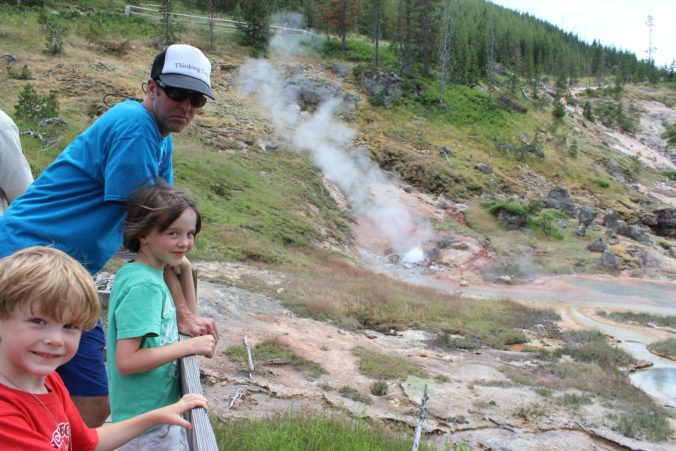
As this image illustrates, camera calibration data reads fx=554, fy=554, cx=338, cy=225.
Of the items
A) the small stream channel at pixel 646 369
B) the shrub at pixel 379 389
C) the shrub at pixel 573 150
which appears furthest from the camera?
the shrub at pixel 573 150

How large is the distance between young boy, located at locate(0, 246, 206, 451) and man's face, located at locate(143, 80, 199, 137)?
114 cm

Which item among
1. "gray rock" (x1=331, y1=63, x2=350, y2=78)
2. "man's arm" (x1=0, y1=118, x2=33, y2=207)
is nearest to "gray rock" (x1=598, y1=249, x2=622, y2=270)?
"gray rock" (x1=331, y1=63, x2=350, y2=78)

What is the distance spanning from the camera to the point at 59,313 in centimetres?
177

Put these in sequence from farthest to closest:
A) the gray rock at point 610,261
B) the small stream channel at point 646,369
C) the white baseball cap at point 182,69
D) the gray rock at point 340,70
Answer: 1. the gray rock at point 340,70
2. the gray rock at point 610,261
3. the small stream channel at point 646,369
4. the white baseball cap at point 182,69

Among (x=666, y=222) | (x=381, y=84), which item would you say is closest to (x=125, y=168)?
(x=666, y=222)

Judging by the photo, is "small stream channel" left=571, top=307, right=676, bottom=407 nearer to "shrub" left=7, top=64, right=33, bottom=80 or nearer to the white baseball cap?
the white baseball cap

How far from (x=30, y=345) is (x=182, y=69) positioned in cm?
153

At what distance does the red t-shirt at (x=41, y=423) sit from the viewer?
165 cm

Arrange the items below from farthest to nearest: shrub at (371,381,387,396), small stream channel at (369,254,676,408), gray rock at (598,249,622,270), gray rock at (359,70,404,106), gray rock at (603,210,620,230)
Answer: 1. gray rock at (359,70,404,106)
2. gray rock at (603,210,620,230)
3. gray rock at (598,249,622,270)
4. small stream channel at (369,254,676,408)
5. shrub at (371,381,387,396)

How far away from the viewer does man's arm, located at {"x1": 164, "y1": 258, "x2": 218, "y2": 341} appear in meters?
2.75

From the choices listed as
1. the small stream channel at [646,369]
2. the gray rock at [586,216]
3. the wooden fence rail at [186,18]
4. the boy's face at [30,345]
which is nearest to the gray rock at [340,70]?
the wooden fence rail at [186,18]

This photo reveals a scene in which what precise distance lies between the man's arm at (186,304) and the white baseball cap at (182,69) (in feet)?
2.86

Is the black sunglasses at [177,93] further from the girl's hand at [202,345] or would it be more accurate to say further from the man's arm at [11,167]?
the girl's hand at [202,345]

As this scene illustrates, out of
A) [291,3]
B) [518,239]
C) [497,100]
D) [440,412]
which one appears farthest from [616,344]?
[291,3]
